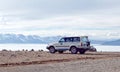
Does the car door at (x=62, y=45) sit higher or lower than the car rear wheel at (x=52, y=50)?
higher

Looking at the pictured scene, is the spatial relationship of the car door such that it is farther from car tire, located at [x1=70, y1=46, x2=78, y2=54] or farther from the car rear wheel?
the car rear wheel

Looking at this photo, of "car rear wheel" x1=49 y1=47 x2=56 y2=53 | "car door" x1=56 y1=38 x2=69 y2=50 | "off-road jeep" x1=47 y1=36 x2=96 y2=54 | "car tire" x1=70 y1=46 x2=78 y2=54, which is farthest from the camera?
"car rear wheel" x1=49 y1=47 x2=56 y2=53

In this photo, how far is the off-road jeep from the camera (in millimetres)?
44062

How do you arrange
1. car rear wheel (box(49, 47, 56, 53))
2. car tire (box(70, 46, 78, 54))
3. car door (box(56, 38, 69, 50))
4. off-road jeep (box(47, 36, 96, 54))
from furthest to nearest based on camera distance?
car rear wheel (box(49, 47, 56, 53)) < car door (box(56, 38, 69, 50)) < car tire (box(70, 46, 78, 54)) < off-road jeep (box(47, 36, 96, 54))

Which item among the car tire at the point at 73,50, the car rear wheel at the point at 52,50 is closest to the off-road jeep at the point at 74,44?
the car tire at the point at 73,50

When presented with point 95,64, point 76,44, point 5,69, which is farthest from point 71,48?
point 5,69

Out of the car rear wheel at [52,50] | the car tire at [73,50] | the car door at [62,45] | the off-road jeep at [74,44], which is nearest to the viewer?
the off-road jeep at [74,44]

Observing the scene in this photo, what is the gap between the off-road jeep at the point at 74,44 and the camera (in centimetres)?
4406

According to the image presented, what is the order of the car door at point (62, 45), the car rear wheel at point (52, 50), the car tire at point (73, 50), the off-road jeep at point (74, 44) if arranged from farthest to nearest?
the car rear wheel at point (52, 50) < the car door at point (62, 45) < the car tire at point (73, 50) < the off-road jeep at point (74, 44)

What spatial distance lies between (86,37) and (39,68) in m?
17.5

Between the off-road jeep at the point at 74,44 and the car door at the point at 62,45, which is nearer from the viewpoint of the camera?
the off-road jeep at the point at 74,44

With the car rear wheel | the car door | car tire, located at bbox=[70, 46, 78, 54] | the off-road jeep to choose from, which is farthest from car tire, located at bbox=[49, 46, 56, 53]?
car tire, located at bbox=[70, 46, 78, 54]

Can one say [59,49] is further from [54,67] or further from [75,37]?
[54,67]

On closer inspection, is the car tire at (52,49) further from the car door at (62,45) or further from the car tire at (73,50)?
the car tire at (73,50)
